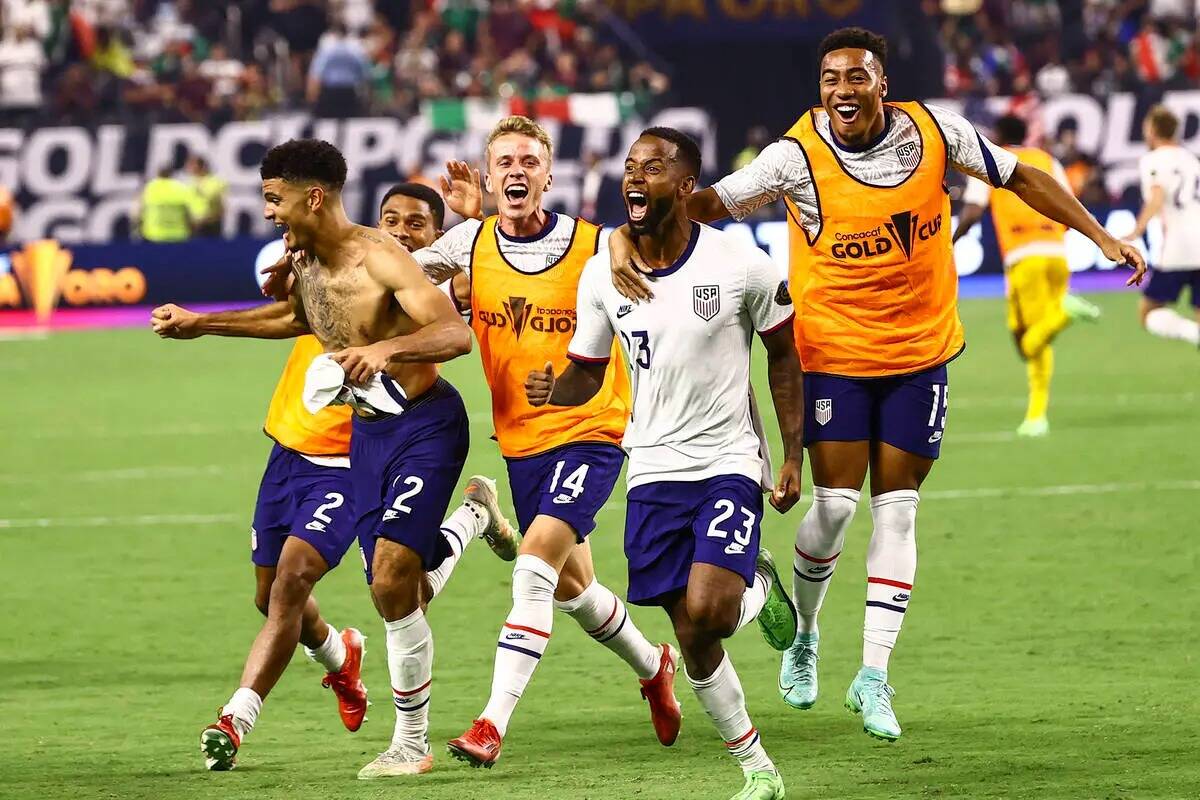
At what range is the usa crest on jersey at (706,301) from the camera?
657cm

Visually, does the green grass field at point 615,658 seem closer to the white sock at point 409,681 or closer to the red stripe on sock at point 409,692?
the white sock at point 409,681

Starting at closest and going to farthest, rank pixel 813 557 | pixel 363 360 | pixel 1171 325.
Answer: pixel 363 360 → pixel 813 557 → pixel 1171 325

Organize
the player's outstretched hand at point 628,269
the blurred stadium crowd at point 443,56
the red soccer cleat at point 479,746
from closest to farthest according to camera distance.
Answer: the red soccer cleat at point 479,746 < the player's outstretched hand at point 628,269 < the blurred stadium crowd at point 443,56

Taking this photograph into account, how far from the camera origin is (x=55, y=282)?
86.6ft

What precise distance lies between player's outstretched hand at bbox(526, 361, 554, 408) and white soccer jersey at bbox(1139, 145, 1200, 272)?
36.8ft

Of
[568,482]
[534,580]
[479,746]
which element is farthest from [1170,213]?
[479,746]

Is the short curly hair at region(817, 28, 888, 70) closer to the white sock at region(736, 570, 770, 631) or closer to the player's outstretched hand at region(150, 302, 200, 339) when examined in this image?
the white sock at region(736, 570, 770, 631)

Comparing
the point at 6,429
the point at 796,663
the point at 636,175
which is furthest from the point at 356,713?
the point at 6,429

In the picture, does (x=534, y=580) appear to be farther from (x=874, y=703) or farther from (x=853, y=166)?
(x=853, y=166)

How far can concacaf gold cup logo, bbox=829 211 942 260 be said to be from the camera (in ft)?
24.3

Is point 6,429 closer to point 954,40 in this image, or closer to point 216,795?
point 216,795

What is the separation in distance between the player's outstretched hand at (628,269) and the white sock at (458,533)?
1397 millimetres

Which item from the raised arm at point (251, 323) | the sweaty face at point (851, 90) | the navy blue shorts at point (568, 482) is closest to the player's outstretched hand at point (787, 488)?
the navy blue shorts at point (568, 482)

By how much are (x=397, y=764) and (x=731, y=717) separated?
49.5 inches
